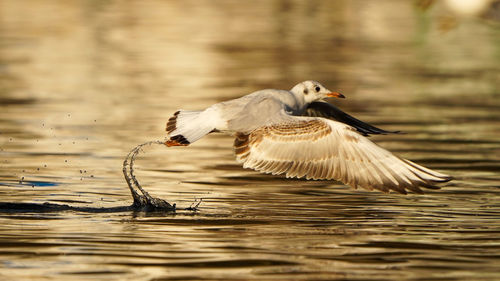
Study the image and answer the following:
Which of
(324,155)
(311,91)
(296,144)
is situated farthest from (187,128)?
(311,91)

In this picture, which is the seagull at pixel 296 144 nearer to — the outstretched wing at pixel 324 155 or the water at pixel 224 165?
the outstretched wing at pixel 324 155

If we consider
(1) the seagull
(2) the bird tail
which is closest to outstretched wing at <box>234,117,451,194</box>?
(1) the seagull

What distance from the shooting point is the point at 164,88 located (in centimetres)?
2058

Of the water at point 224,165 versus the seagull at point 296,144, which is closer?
the water at point 224,165

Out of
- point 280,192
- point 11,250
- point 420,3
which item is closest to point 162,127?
point 280,192

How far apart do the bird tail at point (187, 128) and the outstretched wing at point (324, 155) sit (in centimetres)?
31

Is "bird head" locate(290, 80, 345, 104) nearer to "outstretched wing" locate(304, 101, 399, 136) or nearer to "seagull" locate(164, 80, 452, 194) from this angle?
"seagull" locate(164, 80, 452, 194)

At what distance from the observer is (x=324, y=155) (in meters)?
9.16

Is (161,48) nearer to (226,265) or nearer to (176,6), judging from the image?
(176,6)

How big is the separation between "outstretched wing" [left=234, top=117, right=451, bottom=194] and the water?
1.28ft

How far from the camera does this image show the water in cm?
772

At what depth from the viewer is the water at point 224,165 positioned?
7723 millimetres

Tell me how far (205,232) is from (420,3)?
3459 mm

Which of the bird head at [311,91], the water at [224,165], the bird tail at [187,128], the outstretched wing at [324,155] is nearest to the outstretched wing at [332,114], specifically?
the bird head at [311,91]
